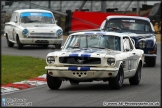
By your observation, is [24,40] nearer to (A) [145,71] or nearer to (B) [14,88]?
(A) [145,71]

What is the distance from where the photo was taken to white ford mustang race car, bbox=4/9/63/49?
2702cm

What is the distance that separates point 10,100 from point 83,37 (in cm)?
330

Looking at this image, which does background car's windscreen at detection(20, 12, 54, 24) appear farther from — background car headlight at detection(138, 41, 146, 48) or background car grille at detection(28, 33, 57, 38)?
background car headlight at detection(138, 41, 146, 48)

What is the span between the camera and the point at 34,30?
27000 millimetres

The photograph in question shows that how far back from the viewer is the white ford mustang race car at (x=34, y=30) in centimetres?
2702

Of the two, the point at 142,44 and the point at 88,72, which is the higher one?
the point at 88,72

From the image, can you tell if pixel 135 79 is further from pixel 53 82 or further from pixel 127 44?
pixel 53 82

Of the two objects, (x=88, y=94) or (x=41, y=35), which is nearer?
(x=88, y=94)

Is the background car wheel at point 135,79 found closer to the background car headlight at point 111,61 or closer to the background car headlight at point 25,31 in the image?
the background car headlight at point 111,61

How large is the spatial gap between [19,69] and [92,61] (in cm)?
509

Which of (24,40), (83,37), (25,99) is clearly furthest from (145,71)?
(24,40)

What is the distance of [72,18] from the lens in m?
38.3

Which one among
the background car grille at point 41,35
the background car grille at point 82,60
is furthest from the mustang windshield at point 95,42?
the background car grille at point 41,35

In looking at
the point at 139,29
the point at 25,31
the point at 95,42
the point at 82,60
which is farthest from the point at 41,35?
the point at 82,60
